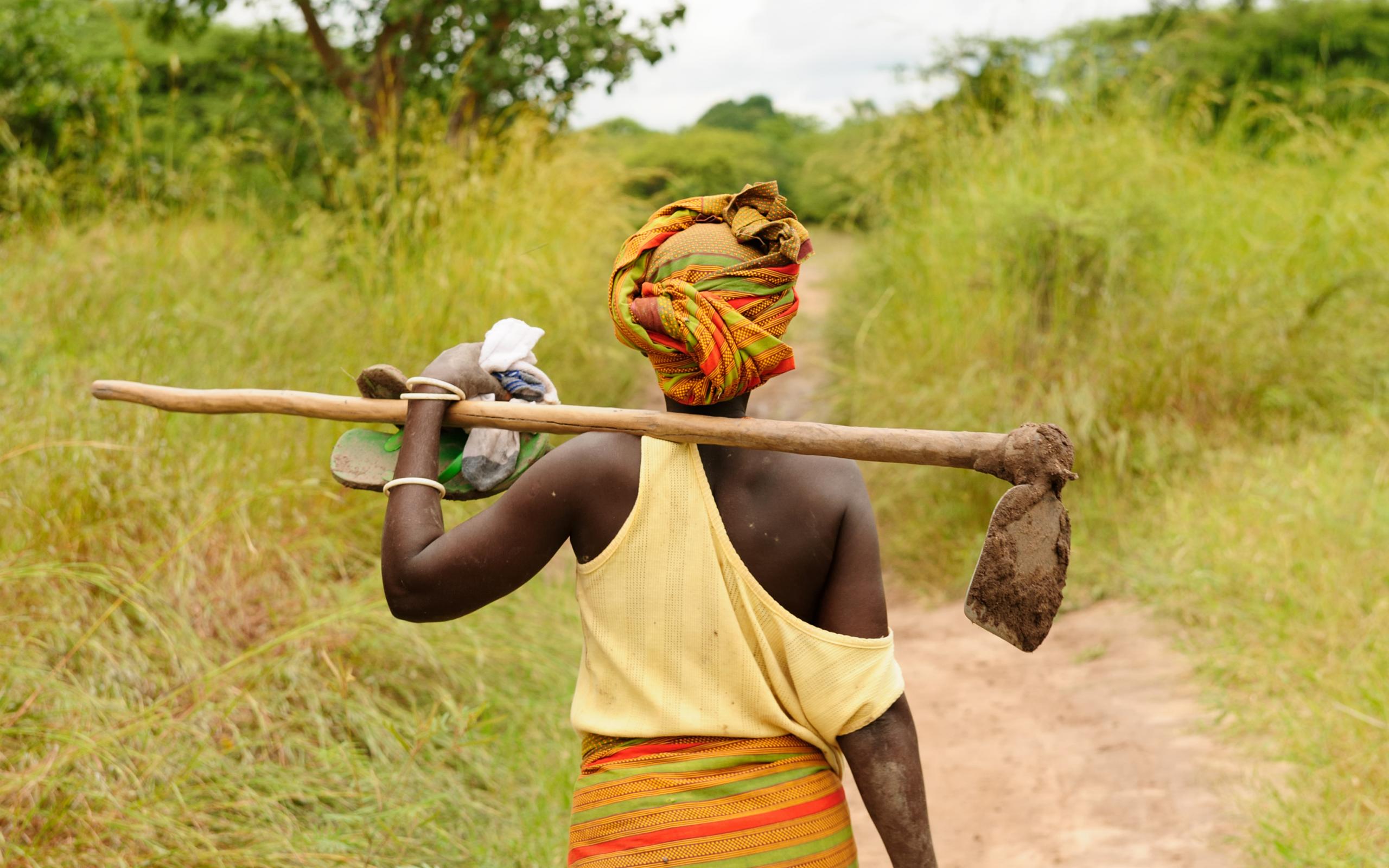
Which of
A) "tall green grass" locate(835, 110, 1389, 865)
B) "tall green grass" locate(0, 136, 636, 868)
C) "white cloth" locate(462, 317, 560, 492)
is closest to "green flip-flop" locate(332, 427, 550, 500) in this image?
"white cloth" locate(462, 317, 560, 492)

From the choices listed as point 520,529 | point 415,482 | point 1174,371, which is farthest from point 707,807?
point 1174,371

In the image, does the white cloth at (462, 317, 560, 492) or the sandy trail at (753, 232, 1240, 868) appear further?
the sandy trail at (753, 232, 1240, 868)

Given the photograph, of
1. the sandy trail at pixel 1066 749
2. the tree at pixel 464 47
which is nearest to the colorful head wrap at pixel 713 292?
the sandy trail at pixel 1066 749

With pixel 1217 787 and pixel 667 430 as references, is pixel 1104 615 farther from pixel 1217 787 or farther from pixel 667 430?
pixel 667 430

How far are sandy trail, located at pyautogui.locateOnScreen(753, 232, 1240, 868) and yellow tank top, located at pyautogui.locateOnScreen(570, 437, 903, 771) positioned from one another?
197 cm

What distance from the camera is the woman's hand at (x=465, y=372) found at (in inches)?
63.9

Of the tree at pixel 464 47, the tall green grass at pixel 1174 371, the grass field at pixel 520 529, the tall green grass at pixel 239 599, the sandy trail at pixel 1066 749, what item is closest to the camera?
the tall green grass at pixel 239 599

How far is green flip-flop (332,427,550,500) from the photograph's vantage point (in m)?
1.65

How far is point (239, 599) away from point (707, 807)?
91.0 inches

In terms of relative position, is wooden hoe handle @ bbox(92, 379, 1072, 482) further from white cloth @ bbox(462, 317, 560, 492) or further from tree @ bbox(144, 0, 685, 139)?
tree @ bbox(144, 0, 685, 139)

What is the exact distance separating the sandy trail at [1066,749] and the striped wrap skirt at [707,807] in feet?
6.29

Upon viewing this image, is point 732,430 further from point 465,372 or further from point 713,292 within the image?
point 465,372

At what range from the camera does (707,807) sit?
4.80 ft

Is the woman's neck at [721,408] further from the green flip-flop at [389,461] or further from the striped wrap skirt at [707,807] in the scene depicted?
the striped wrap skirt at [707,807]
